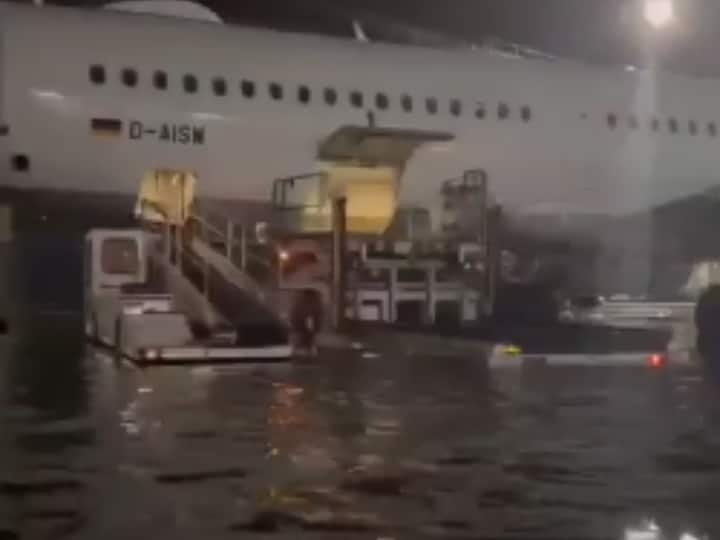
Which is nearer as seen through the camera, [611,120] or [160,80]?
[160,80]

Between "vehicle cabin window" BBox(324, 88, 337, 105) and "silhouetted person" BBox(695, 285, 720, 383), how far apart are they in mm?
6912

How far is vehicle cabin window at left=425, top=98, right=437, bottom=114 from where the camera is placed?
67.7 ft

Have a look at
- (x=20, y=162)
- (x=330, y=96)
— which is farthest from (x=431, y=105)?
(x=20, y=162)

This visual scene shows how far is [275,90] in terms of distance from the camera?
63.9 ft

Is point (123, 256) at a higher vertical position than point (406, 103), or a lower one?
lower

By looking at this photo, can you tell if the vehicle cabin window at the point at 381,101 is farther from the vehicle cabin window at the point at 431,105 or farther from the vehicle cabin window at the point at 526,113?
the vehicle cabin window at the point at 526,113

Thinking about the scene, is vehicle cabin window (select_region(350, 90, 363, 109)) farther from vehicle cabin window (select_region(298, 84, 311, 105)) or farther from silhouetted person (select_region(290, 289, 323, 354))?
silhouetted person (select_region(290, 289, 323, 354))

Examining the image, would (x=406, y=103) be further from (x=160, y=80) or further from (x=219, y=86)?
(x=160, y=80)

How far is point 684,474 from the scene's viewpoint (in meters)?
7.20

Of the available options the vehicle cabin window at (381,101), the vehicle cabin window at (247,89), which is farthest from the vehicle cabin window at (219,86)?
the vehicle cabin window at (381,101)

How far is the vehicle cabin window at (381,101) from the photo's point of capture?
2019 centimetres

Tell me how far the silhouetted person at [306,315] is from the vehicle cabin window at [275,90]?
11.1 feet

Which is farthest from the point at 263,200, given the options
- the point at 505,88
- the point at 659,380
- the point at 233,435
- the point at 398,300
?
the point at 233,435

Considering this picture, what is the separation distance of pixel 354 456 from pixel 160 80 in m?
11.9
